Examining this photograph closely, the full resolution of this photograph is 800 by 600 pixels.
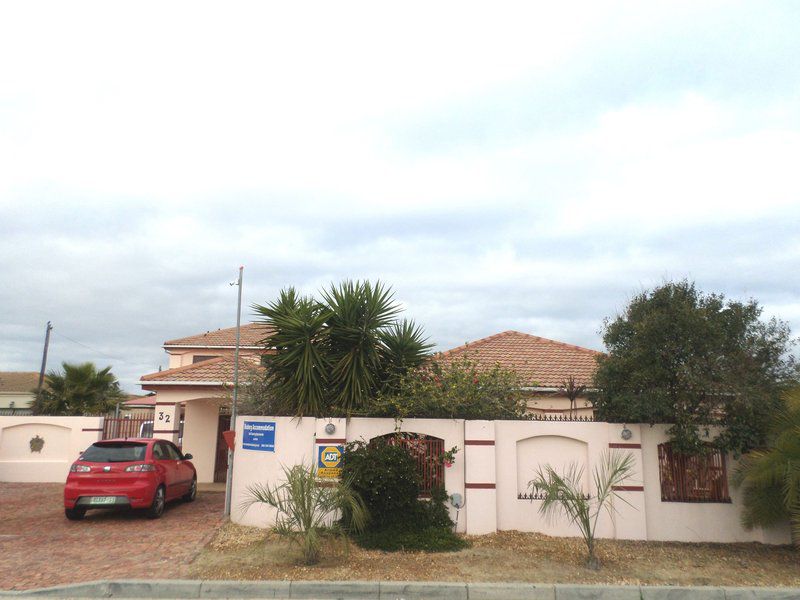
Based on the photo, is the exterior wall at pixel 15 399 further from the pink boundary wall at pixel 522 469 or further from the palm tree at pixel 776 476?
the palm tree at pixel 776 476

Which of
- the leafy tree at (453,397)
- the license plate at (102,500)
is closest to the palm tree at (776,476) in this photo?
the leafy tree at (453,397)

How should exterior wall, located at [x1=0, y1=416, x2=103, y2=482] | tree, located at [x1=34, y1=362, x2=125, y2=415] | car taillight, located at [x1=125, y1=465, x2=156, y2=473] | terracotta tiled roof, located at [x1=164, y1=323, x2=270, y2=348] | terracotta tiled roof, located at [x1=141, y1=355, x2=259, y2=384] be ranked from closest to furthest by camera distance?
Answer: car taillight, located at [x1=125, y1=465, x2=156, y2=473], terracotta tiled roof, located at [x1=141, y1=355, x2=259, y2=384], exterior wall, located at [x1=0, y1=416, x2=103, y2=482], tree, located at [x1=34, y1=362, x2=125, y2=415], terracotta tiled roof, located at [x1=164, y1=323, x2=270, y2=348]

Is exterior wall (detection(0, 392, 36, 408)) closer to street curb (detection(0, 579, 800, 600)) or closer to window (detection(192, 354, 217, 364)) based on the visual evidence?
window (detection(192, 354, 217, 364))

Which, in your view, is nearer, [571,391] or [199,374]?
[571,391]

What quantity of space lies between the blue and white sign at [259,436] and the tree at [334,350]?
56 cm

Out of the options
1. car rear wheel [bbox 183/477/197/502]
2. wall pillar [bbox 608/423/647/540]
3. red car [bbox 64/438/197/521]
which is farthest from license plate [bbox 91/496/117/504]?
wall pillar [bbox 608/423/647/540]

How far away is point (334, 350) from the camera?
11609 mm

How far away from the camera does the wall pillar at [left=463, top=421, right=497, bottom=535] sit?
10.3 m

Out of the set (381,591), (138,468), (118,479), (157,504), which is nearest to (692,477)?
(381,591)

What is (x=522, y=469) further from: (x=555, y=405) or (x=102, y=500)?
(x=102, y=500)

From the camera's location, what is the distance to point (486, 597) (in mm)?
7496

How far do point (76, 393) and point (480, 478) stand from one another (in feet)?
56.0

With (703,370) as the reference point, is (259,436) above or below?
below

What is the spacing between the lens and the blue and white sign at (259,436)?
1096 centimetres
